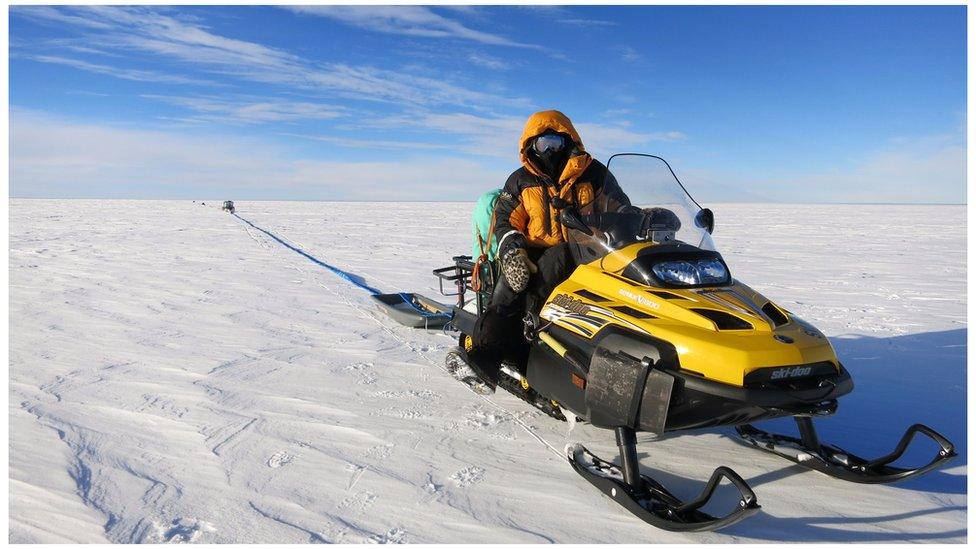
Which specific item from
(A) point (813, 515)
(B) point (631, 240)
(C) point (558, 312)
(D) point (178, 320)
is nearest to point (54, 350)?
(D) point (178, 320)

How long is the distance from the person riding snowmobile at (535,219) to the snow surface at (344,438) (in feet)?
1.53

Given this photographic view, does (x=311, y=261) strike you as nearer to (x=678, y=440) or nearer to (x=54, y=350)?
(x=54, y=350)

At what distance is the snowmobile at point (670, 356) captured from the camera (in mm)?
2555

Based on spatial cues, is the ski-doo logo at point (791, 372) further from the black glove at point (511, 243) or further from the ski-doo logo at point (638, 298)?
the black glove at point (511, 243)

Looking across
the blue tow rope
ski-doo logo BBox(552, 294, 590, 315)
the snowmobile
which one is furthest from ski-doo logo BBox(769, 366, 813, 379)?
the blue tow rope

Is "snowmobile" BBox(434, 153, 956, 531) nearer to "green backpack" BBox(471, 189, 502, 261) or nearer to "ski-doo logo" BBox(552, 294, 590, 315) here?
"ski-doo logo" BBox(552, 294, 590, 315)

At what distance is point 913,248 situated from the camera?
14414mm

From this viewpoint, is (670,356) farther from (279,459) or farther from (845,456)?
(279,459)

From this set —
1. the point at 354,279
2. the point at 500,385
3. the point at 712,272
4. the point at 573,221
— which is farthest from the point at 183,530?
the point at 354,279

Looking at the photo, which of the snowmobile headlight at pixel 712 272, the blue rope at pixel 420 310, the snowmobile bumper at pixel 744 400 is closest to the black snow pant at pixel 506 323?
the snowmobile headlight at pixel 712 272

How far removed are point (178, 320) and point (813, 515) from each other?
5431mm

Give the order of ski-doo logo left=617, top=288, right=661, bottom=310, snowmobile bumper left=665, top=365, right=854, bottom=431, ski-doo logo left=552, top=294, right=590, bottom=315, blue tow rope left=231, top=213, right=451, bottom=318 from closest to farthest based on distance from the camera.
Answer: snowmobile bumper left=665, top=365, right=854, bottom=431 < ski-doo logo left=617, top=288, right=661, bottom=310 < ski-doo logo left=552, top=294, right=590, bottom=315 < blue tow rope left=231, top=213, right=451, bottom=318

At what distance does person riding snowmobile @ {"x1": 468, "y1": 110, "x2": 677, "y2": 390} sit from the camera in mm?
3562

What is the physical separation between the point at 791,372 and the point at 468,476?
4.79 ft
